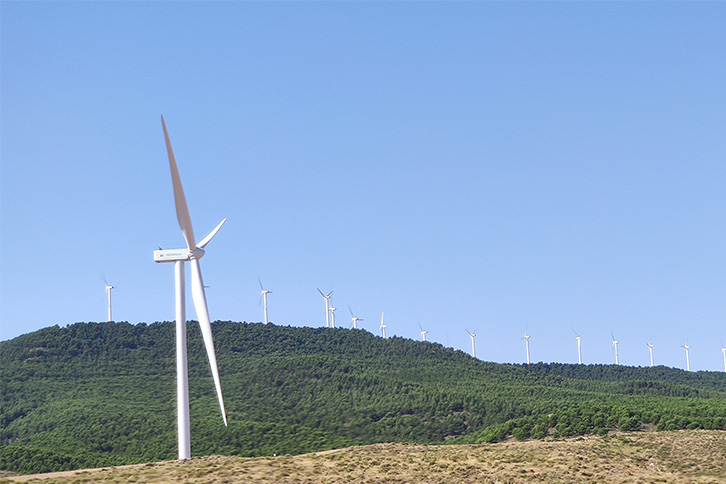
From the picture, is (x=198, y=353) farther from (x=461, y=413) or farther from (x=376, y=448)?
(x=376, y=448)

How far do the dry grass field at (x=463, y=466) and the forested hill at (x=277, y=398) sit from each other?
42.4ft

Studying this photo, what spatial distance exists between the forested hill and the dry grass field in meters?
12.9

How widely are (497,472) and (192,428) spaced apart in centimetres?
5720

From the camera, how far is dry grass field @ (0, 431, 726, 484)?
243ft

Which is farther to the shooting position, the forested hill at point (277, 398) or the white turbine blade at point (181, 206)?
the forested hill at point (277, 398)

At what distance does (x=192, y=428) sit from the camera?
127000 millimetres

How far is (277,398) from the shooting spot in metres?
155

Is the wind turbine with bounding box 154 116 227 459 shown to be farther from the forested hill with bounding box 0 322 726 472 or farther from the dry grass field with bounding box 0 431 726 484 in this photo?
the forested hill with bounding box 0 322 726 472

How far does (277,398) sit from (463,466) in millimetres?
78202

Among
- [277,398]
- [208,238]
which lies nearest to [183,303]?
[208,238]

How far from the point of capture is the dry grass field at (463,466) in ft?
243

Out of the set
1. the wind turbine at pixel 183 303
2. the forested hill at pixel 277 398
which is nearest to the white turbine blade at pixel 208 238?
the wind turbine at pixel 183 303

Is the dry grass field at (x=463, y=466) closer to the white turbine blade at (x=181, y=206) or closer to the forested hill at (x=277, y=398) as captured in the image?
the forested hill at (x=277, y=398)

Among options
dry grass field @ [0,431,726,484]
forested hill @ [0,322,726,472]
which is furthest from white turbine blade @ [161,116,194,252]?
forested hill @ [0,322,726,472]
